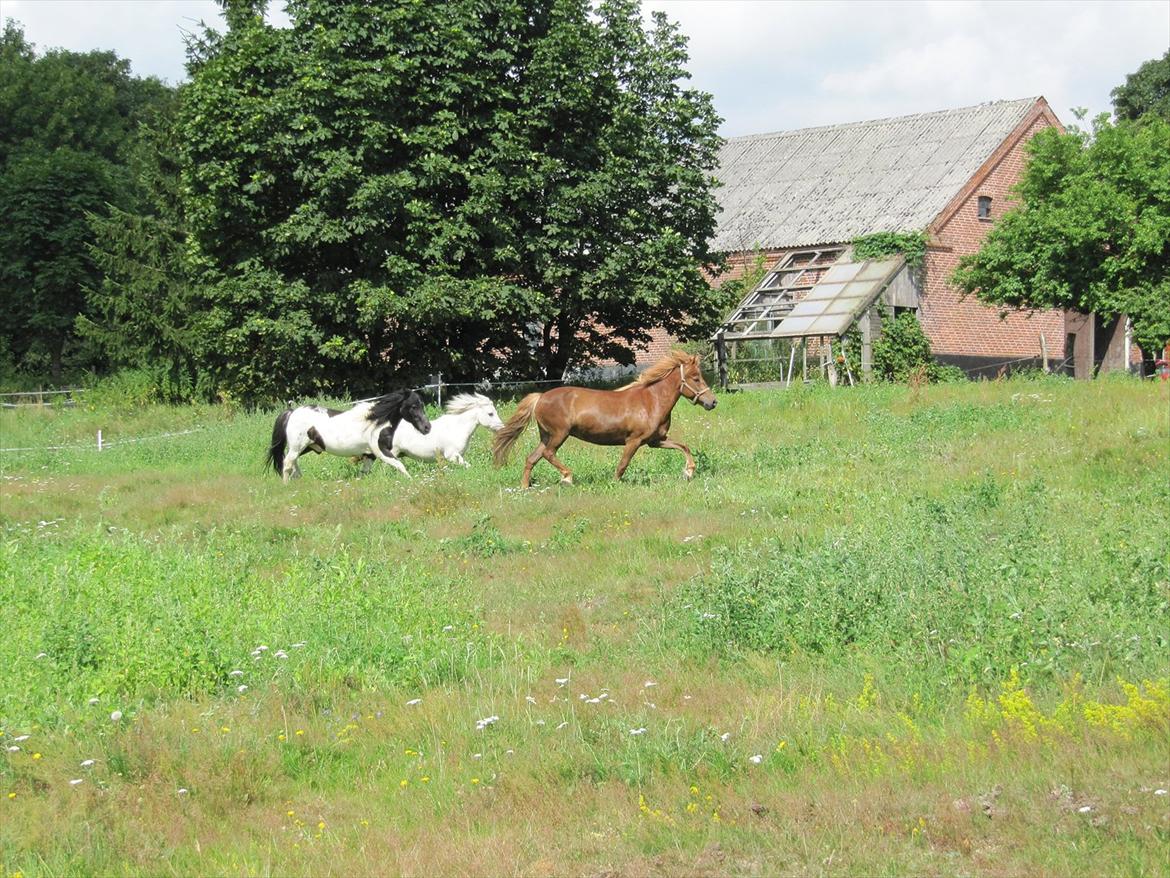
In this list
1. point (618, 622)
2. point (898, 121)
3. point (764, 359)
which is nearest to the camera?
point (618, 622)

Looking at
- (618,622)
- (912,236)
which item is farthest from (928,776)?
(912,236)

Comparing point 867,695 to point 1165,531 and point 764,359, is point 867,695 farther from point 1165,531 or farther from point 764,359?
point 764,359

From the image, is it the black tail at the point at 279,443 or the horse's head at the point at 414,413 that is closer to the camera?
the horse's head at the point at 414,413

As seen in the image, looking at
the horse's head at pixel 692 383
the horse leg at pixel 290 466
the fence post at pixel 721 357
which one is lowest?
the horse leg at pixel 290 466

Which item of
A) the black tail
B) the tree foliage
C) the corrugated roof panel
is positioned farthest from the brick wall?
the black tail

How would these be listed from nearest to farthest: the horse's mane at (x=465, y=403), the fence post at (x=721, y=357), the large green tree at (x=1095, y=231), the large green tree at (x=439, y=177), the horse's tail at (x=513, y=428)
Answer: the horse's tail at (x=513, y=428) → the horse's mane at (x=465, y=403) → the large green tree at (x=439, y=177) → the large green tree at (x=1095, y=231) → the fence post at (x=721, y=357)

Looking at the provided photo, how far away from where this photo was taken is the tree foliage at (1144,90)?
56.4 meters

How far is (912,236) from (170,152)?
22.8 m

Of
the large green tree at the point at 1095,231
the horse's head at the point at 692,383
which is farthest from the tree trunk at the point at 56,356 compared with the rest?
the horse's head at the point at 692,383

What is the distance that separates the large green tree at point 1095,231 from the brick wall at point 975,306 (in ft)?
11.9

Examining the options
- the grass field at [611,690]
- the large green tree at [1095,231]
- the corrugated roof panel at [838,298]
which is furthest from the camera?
the corrugated roof panel at [838,298]

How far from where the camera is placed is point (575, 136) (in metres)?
30.5

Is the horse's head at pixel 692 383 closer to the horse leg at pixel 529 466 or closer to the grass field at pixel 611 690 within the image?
the horse leg at pixel 529 466

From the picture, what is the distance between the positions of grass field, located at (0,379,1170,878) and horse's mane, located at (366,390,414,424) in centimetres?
536
